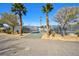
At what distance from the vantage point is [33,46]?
332 cm

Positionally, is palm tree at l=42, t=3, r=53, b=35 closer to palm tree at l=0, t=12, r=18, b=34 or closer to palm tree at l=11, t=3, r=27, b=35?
palm tree at l=11, t=3, r=27, b=35

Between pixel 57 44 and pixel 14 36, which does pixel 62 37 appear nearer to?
pixel 57 44

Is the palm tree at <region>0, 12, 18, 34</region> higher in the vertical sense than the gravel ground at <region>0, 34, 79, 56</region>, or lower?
higher

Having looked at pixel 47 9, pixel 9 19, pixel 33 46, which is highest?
pixel 47 9

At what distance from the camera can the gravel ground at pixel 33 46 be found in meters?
3.25

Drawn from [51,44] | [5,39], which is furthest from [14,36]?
[51,44]

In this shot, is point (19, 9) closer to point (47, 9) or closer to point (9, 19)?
point (9, 19)

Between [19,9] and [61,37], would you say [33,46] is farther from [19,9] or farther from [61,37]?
[19,9]

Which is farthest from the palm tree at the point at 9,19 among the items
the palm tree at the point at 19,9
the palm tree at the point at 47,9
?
the palm tree at the point at 47,9

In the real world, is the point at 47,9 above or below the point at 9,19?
above

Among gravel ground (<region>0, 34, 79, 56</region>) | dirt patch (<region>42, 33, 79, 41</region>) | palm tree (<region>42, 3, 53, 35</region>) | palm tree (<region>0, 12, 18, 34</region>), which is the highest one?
palm tree (<region>42, 3, 53, 35</region>)

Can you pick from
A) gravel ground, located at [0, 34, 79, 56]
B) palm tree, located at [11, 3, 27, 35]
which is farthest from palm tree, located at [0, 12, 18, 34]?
gravel ground, located at [0, 34, 79, 56]

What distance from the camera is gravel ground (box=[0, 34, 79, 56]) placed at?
3.25m

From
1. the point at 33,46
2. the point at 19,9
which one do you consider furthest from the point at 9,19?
the point at 33,46
